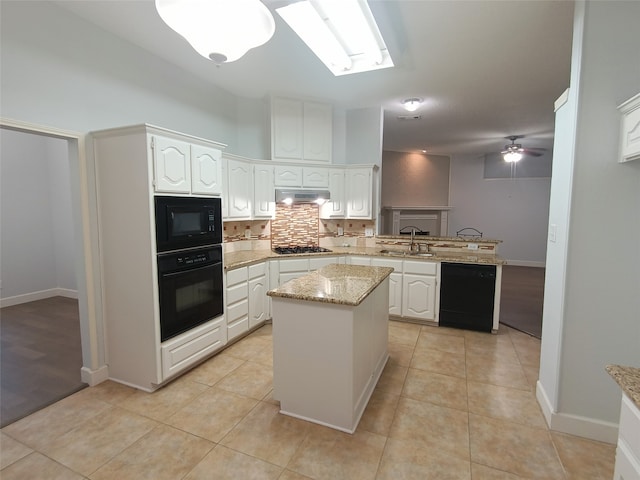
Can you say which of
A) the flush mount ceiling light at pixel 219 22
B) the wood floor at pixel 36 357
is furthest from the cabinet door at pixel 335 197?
the wood floor at pixel 36 357

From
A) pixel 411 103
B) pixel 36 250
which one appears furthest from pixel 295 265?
pixel 36 250

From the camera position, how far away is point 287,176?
4164 millimetres

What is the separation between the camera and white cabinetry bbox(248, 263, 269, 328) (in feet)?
12.1

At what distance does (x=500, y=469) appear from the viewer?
179 centimetres

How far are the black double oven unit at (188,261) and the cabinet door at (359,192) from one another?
2.00 meters

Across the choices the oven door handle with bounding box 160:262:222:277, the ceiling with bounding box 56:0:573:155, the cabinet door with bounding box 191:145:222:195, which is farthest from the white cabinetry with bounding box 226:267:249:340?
the ceiling with bounding box 56:0:573:155

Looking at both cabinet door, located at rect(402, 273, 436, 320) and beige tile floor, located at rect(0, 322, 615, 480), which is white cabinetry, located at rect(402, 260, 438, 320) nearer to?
cabinet door, located at rect(402, 273, 436, 320)

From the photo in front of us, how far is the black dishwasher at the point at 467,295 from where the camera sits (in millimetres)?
3672

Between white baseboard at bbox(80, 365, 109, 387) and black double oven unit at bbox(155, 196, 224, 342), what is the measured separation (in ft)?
2.31

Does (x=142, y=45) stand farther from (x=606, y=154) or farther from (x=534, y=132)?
(x=534, y=132)

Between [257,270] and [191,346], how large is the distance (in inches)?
46.0

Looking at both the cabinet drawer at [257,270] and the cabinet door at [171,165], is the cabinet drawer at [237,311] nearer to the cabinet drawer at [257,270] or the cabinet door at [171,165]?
the cabinet drawer at [257,270]

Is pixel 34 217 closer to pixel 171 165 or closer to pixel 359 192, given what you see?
pixel 171 165

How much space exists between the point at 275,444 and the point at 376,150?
3.74 metres
